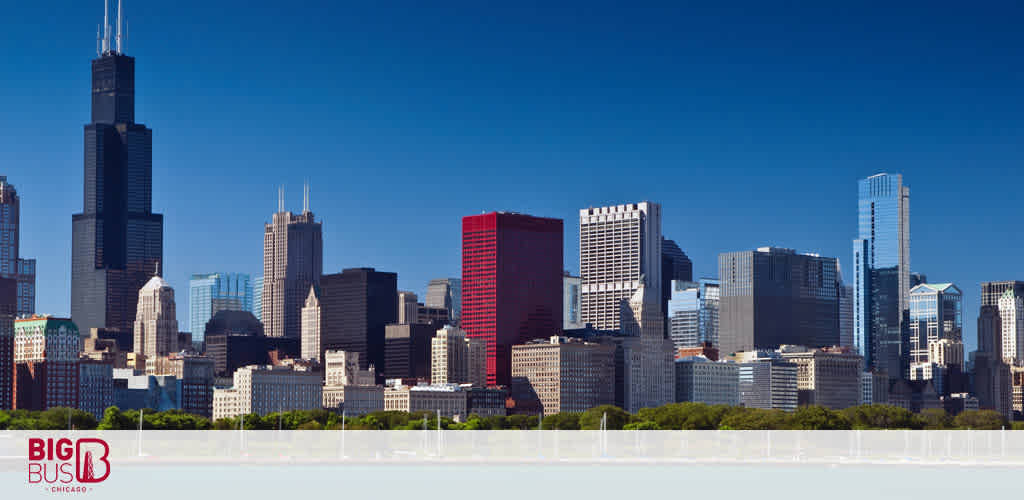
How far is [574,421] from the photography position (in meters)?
193

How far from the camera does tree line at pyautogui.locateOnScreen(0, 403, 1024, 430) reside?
173250 mm

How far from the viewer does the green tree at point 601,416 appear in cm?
18288

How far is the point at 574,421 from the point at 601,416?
6666 millimetres
